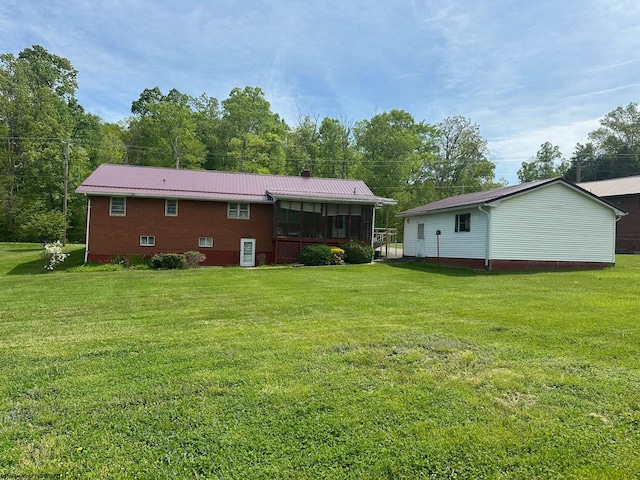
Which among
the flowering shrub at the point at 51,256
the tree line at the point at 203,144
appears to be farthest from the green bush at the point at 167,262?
the tree line at the point at 203,144

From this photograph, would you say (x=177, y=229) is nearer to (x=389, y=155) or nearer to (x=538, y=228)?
(x=538, y=228)

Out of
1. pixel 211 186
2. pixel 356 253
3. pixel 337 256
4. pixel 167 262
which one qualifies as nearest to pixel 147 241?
pixel 167 262

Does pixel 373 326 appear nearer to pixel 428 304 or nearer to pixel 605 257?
pixel 428 304

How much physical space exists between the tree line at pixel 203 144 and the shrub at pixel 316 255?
1965cm

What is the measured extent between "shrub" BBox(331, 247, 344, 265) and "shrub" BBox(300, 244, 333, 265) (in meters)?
0.31

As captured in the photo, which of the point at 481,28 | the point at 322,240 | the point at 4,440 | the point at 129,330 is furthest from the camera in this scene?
the point at 322,240

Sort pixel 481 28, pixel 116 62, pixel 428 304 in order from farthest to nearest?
pixel 116 62, pixel 481 28, pixel 428 304

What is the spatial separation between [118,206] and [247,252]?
665 centimetres

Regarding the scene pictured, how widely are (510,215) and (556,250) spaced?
291 centimetres

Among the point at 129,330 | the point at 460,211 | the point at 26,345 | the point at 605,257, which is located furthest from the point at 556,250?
the point at 26,345

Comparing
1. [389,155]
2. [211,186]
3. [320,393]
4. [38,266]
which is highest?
[389,155]

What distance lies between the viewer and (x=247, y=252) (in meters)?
20.3

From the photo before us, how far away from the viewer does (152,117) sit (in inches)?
1623

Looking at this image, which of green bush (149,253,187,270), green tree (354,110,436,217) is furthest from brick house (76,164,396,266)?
green tree (354,110,436,217)
